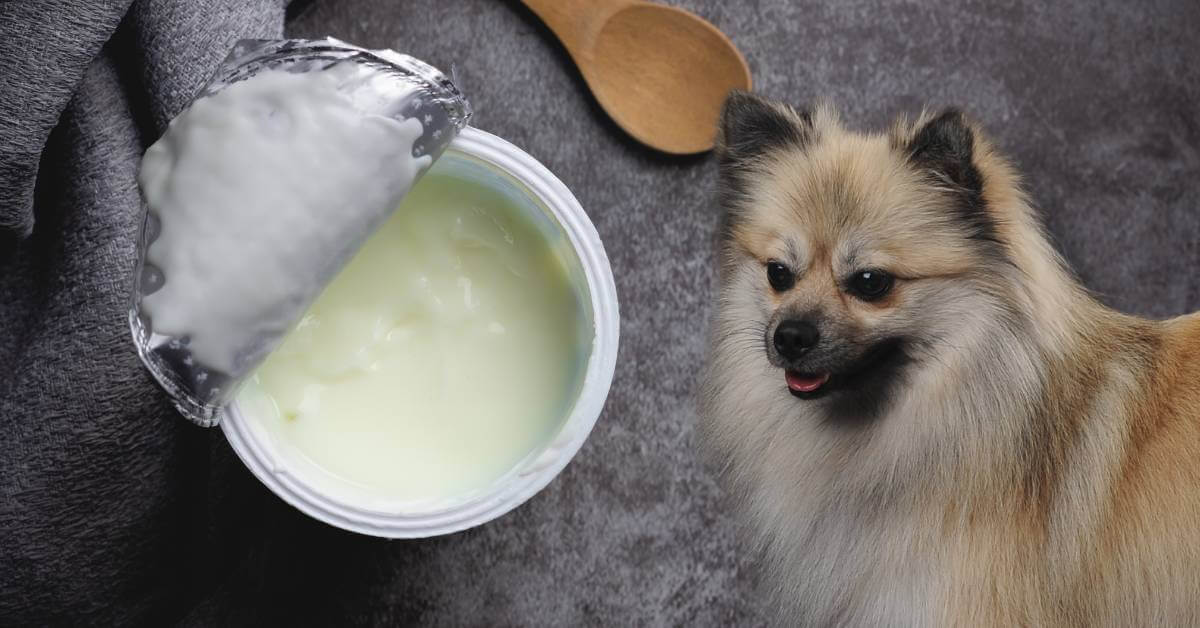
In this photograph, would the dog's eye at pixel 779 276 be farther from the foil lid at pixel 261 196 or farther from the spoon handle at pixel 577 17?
the spoon handle at pixel 577 17

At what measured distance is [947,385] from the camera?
37.3 inches

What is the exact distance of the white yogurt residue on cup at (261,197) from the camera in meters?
0.80

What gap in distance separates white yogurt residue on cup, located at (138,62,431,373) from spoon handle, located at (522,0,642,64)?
580 millimetres

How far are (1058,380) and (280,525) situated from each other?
39.0 inches

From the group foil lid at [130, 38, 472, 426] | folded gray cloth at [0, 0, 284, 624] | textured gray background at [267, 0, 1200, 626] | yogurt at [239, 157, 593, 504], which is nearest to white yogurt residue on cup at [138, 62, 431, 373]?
foil lid at [130, 38, 472, 426]

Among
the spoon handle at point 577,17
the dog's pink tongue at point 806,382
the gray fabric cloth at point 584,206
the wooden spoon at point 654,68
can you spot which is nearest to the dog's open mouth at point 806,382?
the dog's pink tongue at point 806,382

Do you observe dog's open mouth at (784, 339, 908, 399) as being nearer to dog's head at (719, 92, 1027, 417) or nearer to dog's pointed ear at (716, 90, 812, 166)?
dog's head at (719, 92, 1027, 417)

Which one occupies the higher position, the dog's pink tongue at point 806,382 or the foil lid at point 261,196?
the foil lid at point 261,196

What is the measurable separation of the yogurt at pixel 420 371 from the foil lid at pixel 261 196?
10 cm

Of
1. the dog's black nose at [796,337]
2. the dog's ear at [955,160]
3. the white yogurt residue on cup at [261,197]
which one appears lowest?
the dog's black nose at [796,337]

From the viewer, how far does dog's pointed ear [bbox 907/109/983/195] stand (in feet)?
2.75

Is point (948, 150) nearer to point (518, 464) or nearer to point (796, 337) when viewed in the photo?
point (796, 337)

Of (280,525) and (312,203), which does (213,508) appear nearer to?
(280,525)

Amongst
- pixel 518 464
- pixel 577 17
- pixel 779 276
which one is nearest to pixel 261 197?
pixel 518 464
